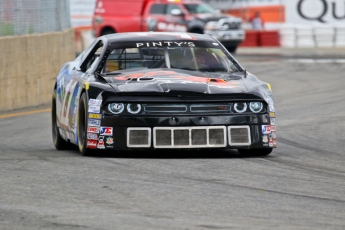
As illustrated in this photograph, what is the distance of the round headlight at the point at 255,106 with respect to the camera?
9555 millimetres

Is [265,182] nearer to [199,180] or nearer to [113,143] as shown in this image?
[199,180]

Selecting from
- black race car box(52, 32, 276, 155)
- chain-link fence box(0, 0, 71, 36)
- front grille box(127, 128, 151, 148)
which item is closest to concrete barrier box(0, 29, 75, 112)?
chain-link fence box(0, 0, 71, 36)

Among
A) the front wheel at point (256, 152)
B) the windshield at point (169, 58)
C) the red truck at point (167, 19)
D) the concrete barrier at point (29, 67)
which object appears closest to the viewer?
the front wheel at point (256, 152)

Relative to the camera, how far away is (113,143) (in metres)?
9.48

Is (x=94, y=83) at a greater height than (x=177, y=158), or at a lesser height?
greater

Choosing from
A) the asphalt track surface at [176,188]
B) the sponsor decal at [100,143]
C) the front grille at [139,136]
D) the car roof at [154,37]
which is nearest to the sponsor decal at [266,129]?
the asphalt track surface at [176,188]

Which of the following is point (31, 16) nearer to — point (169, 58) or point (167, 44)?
point (167, 44)

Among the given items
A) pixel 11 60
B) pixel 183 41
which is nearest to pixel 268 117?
pixel 183 41

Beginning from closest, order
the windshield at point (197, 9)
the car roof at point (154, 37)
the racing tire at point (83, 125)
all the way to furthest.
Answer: the racing tire at point (83, 125), the car roof at point (154, 37), the windshield at point (197, 9)

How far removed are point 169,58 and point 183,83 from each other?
1048 millimetres

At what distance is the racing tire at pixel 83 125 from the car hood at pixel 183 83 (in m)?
0.31

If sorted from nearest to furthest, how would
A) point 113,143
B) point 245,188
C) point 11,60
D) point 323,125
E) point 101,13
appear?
point 245,188
point 113,143
point 323,125
point 11,60
point 101,13

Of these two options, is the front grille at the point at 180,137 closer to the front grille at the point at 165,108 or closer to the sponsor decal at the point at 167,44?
the front grille at the point at 165,108

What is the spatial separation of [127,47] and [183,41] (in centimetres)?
60
